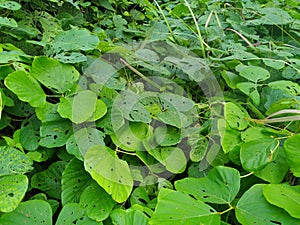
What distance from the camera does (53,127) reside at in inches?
26.2

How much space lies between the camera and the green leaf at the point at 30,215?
21.1 inches

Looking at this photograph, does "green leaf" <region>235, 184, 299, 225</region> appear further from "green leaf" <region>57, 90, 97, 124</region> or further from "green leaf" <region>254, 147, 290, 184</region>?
"green leaf" <region>57, 90, 97, 124</region>

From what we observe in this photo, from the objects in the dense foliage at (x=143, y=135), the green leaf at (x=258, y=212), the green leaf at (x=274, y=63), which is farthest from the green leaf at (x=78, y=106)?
the green leaf at (x=274, y=63)

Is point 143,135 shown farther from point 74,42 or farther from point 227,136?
point 74,42

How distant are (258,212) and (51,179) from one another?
38cm

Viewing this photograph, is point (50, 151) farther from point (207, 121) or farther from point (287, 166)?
point (287, 166)

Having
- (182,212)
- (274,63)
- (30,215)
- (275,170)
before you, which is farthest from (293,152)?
(30,215)

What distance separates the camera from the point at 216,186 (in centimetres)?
60

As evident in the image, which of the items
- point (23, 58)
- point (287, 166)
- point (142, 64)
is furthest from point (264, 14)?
point (23, 58)

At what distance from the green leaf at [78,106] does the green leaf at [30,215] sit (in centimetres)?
16

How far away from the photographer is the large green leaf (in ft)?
1.75

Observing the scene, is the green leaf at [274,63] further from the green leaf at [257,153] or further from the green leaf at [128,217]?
the green leaf at [128,217]

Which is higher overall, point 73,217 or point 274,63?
point 274,63

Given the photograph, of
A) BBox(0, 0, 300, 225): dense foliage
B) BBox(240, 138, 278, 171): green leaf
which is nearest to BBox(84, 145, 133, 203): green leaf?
BBox(0, 0, 300, 225): dense foliage
